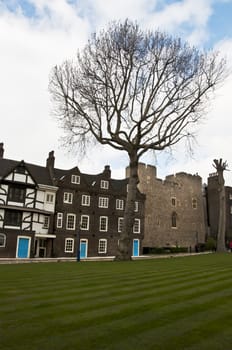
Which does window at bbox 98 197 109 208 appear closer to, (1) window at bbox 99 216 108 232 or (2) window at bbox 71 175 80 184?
(1) window at bbox 99 216 108 232

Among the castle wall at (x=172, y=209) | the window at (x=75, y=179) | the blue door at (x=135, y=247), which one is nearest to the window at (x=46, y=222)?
the window at (x=75, y=179)

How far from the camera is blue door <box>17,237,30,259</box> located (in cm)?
3156

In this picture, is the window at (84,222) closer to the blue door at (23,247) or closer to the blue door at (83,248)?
the blue door at (83,248)

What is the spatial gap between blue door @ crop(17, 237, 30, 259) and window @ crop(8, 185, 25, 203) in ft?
12.8

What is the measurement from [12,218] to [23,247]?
122 inches

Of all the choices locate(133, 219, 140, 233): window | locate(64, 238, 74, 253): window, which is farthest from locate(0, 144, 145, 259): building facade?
locate(133, 219, 140, 233): window

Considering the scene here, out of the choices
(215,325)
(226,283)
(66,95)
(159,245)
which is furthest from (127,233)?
(159,245)

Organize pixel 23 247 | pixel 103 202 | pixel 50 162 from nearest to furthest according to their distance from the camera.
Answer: pixel 23 247, pixel 50 162, pixel 103 202

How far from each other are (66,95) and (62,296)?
58.8 ft

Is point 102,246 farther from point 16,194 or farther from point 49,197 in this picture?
point 16,194

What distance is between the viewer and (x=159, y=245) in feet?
151

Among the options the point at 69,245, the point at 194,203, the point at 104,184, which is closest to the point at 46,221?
the point at 69,245

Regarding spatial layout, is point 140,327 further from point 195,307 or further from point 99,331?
point 195,307

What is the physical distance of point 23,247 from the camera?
31.9 metres
